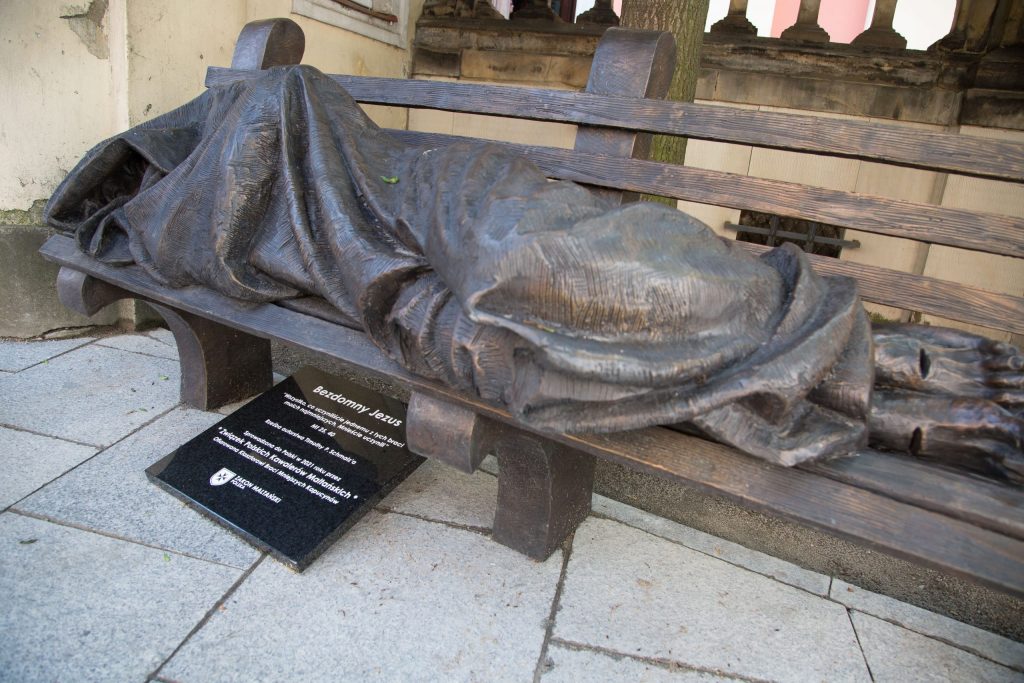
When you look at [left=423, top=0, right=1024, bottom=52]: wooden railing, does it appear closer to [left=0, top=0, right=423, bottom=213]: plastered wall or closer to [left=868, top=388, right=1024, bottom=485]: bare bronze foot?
[left=0, top=0, right=423, bottom=213]: plastered wall

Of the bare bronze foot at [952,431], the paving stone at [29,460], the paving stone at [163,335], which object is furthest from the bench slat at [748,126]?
the paving stone at [163,335]

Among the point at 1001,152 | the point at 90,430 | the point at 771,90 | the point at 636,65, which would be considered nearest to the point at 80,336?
the point at 90,430

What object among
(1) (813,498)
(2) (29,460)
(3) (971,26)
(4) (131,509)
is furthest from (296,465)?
(3) (971,26)

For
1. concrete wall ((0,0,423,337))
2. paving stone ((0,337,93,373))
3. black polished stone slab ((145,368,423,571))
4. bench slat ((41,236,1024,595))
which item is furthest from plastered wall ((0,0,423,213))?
bench slat ((41,236,1024,595))

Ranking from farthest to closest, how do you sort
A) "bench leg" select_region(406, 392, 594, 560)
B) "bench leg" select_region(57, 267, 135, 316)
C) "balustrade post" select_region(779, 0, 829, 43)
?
"balustrade post" select_region(779, 0, 829, 43) < "bench leg" select_region(57, 267, 135, 316) < "bench leg" select_region(406, 392, 594, 560)

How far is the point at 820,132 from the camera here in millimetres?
1922

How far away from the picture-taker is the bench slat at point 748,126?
1770 mm

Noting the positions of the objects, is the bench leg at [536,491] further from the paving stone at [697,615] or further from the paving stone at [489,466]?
the paving stone at [489,466]

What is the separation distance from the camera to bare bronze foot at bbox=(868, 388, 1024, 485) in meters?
1.29

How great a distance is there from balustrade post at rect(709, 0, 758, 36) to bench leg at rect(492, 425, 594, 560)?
411cm

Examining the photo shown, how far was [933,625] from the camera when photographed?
1.87 meters

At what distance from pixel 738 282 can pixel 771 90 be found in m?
4.04

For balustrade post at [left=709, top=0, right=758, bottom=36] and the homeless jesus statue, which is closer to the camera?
the homeless jesus statue

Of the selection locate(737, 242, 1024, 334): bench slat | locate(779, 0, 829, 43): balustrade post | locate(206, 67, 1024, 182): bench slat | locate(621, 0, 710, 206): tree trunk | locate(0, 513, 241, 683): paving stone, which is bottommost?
locate(0, 513, 241, 683): paving stone
